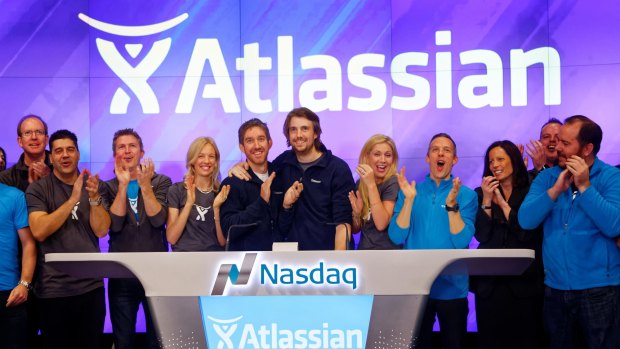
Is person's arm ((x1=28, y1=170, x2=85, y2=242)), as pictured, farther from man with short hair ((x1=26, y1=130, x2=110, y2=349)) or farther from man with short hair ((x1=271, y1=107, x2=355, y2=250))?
man with short hair ((x1=271, y1=107, x2=355, y2=250))

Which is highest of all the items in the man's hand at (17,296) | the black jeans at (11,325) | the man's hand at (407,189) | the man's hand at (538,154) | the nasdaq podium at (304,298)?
the man's hand at (538,154)

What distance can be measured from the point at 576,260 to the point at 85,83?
13.3 ft

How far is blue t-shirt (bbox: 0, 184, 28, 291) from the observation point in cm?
416

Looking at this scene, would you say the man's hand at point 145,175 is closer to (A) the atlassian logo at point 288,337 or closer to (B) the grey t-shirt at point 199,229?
(B) the grey t-shirt at point 199,229

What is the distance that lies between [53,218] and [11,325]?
0.66m

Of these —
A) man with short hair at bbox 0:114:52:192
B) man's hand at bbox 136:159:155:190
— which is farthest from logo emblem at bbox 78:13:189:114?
man's hand at bbox 136:159:155:190

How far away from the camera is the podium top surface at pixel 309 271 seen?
8.39 feet

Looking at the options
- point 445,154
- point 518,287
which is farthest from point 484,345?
point 445,154

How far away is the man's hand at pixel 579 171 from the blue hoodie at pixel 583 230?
4 cm

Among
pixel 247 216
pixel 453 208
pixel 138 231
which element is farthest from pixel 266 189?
pixel 453 208

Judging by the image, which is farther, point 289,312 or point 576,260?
point 576,260

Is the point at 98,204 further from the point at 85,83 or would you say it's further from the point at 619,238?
the point at 619,238

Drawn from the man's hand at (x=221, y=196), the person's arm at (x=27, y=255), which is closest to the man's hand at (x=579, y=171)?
the man's hand at (x=221, y=196)

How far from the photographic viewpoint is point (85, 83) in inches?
232
